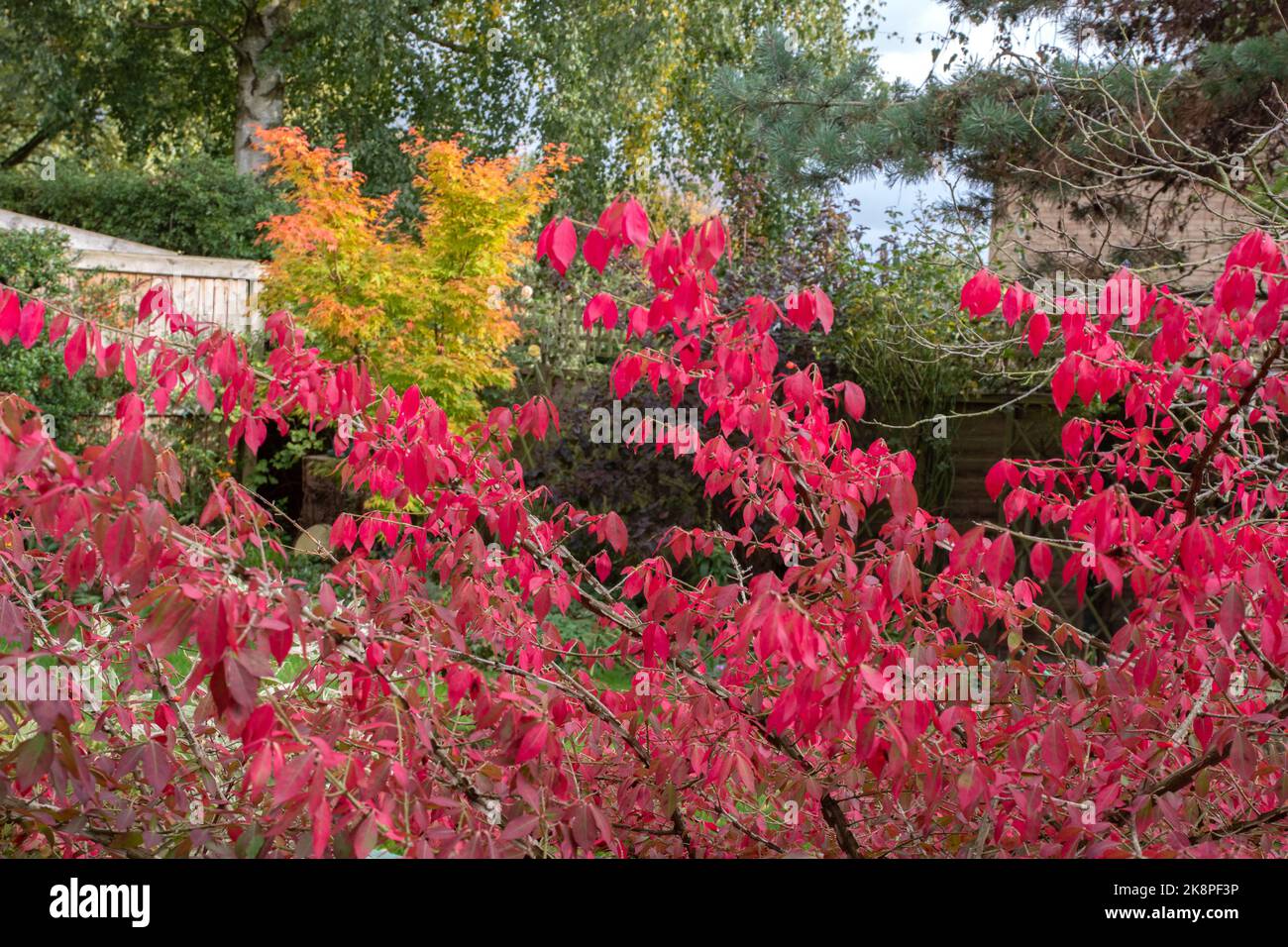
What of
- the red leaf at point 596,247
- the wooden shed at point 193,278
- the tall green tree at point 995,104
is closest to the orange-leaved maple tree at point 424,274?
the wooden shed at point 193,278

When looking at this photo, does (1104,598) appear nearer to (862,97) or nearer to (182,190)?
(862,97)

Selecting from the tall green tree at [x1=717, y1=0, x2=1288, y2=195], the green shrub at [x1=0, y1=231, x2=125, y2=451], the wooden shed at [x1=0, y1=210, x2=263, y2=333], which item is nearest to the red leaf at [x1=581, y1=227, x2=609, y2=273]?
the tall green tree at [x1=717, y1=0, x2=1288, y2=195]

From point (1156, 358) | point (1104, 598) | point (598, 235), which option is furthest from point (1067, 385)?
point (1104, 598)

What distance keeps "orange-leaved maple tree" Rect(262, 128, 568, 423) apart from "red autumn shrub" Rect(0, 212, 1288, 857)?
481 cm

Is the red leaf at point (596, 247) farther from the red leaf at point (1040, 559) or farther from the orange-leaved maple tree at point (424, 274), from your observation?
the orange-leaved maple tree at point (424, 274)

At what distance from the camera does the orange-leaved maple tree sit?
764cm

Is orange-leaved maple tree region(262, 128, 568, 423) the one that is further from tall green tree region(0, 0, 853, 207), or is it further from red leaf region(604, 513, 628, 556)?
tall green tree region(0, 0, 853, 207)

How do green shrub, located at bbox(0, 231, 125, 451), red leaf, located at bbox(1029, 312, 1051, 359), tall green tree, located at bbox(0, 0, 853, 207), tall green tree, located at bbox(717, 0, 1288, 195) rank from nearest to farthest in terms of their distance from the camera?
red leaf, located at bbox(1029, 312, 1051, 359)
tall green tree, located at bbox(717, 0, 1288, 195)
green shrub, located at bbox(0, 231, 125, 451)
tall green tree, located at bbox(0, 0, 853, 207)

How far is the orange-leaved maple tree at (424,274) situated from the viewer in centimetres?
764

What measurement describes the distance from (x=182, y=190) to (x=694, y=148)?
278 inches

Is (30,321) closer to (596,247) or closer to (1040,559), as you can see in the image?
(596,247)

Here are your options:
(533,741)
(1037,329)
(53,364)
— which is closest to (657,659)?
(533,741)

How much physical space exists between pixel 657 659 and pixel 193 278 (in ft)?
26.4
